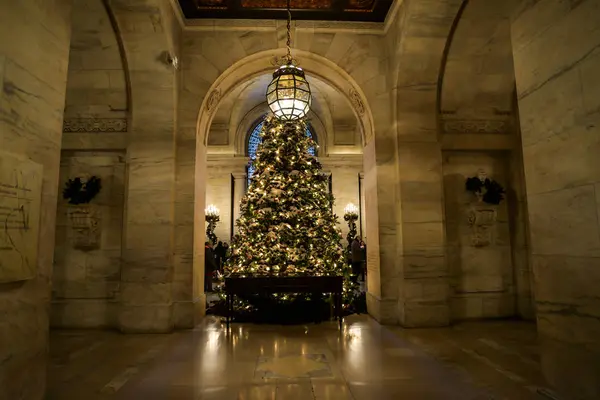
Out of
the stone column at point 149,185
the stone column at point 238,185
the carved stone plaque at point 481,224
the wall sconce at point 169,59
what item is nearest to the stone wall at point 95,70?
the stone column at point 149,185

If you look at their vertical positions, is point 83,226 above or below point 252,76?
below

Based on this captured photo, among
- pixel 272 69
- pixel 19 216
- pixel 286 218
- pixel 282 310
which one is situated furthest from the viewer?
pixel 286 218

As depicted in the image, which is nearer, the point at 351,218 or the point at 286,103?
the point at 286,103

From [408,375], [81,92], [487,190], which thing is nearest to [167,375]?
[408,375]

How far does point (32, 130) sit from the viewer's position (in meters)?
2.85

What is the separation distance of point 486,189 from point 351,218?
664cm

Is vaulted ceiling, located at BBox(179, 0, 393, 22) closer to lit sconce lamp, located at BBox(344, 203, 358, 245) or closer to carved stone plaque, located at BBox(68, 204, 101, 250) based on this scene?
carved stone plaque, located at BBox(68, 204, 101, 250)

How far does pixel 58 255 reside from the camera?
20.9 feet

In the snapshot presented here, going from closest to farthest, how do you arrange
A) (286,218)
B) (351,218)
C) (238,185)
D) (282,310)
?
(282,310), (286,218), (351,218), (238,185)

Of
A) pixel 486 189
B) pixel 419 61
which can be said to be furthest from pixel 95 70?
pixel 486 189

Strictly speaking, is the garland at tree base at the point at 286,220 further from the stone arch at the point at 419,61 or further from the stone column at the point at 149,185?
the stone arch at the point at 419,61

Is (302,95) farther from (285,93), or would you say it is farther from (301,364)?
(301,364)

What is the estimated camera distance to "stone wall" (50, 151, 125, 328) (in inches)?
248

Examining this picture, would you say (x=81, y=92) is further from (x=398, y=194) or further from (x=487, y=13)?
(x=487, y=13)
